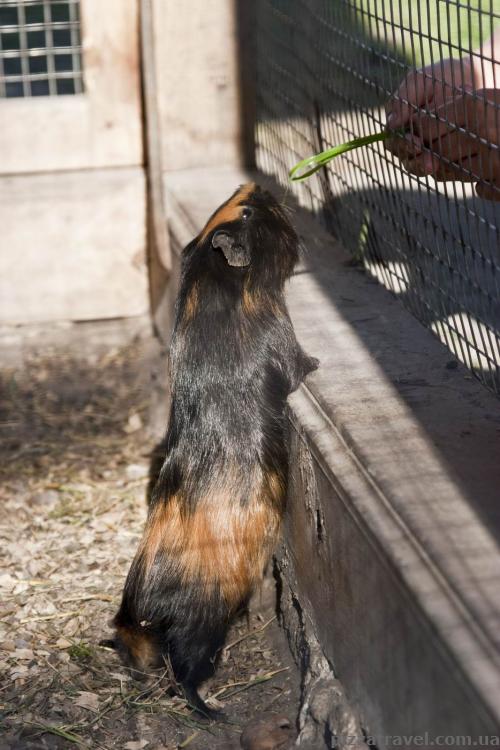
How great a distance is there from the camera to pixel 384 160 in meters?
3.25

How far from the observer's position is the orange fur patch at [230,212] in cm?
270

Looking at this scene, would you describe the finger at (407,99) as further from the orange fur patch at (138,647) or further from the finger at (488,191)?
the orange fur patch at (138,647)

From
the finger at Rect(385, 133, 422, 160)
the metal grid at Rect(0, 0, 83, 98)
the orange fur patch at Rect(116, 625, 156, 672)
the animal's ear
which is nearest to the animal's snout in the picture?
the animal's ear

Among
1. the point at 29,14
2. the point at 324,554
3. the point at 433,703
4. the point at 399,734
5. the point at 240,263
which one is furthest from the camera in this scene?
the point at 29,14

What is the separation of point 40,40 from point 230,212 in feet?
6.36

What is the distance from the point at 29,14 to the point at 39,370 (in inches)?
57.5

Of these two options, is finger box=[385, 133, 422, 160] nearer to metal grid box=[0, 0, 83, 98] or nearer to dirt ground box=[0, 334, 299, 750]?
dirt ground box=[0, 334, 299, 750]

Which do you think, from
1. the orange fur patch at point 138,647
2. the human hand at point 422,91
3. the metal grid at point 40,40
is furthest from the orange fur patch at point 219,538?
the metal grid at point 40,40

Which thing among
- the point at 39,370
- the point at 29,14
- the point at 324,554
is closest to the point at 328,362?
the point at 324,554

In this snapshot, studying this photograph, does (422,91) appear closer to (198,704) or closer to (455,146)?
(455,146)

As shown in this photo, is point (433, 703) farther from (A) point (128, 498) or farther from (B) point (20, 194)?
(B) point (20, 194)

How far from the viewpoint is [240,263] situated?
2.54 m

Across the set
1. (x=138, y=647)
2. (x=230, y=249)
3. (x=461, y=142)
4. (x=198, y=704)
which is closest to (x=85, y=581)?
(x=138, y=647)

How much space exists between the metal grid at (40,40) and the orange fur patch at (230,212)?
1.70 m
